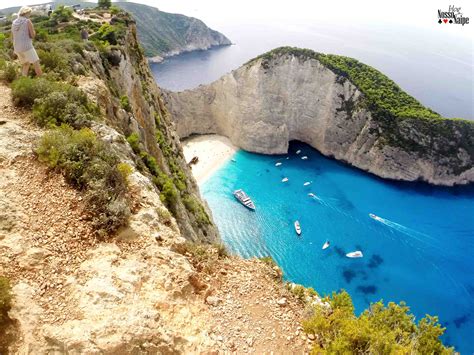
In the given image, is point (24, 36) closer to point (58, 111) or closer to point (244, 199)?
point (58, 111)

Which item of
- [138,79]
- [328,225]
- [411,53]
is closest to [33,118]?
[138,79]

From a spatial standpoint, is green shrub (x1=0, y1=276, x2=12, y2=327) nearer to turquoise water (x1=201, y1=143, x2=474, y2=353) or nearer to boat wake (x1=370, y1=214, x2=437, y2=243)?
turquoise water (x1=201, y1=143, x2=474, y2=353)

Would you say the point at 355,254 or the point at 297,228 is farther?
the point at 297,228

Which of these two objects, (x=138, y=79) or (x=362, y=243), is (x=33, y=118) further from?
(x=362, y=243)

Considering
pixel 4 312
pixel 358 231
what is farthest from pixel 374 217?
pixel 4 312

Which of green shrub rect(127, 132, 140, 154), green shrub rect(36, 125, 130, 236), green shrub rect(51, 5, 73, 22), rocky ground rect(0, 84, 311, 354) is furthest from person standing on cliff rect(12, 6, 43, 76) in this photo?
green shrub rect(51, 5, 73, 22)
